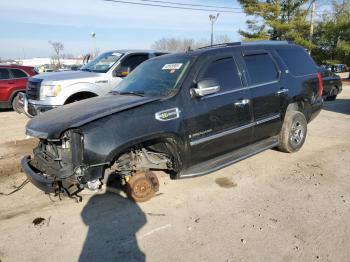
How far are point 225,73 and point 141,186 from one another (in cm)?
197

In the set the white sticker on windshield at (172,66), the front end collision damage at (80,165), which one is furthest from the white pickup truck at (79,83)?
the white sticker on windshield at (172,66)

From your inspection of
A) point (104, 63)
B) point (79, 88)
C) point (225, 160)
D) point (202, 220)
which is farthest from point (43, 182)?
point (104, 63)

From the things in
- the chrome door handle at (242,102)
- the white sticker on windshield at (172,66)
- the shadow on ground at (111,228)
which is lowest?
the shadow on ground at (111,228)

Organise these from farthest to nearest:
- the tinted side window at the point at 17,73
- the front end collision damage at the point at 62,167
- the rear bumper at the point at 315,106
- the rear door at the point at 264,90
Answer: the tinted side window at the point at 17,73 < the rear bumper at the point at 315,106 < the rear door at the point at 264,90 < the front end collision damage at the point at 62,167

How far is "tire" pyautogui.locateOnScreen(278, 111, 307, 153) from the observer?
554 cm

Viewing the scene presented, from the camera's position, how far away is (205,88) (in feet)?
13.3

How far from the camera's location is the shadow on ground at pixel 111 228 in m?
3.12

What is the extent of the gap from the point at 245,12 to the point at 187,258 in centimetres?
3007

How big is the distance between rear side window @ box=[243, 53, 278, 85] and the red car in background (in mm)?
9447

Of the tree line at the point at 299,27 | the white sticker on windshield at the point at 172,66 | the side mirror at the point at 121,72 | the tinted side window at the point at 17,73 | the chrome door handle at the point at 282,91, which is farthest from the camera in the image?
the tree line at the point at 299,27

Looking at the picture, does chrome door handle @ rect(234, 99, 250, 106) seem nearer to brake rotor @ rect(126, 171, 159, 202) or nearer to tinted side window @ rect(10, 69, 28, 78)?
brake rotor @ rect(126, 171, 159, 202)

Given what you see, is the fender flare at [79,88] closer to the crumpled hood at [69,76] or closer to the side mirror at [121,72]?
the crumpled hood at [69,76]

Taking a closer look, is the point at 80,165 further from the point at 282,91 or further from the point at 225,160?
the point at 282,91

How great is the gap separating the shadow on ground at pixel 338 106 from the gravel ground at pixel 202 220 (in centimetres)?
595
